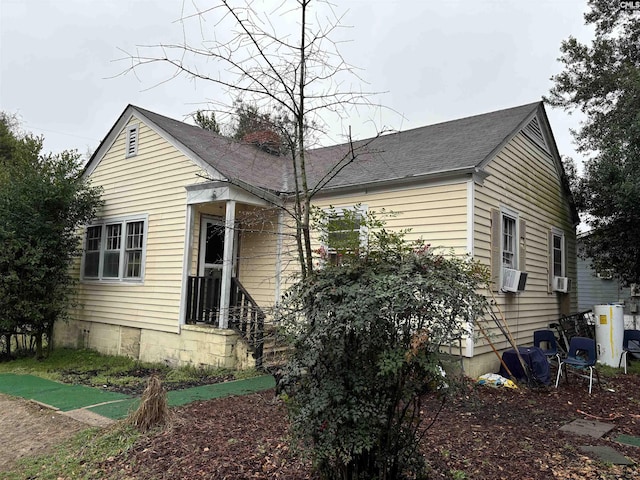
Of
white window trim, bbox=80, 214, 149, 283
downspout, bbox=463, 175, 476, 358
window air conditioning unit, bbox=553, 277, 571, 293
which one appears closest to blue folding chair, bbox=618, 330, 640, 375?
window air conditioning unit, bbox=553, 277, 571, 293

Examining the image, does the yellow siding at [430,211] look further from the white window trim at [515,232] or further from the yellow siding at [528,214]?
the white window trim at [515,232]

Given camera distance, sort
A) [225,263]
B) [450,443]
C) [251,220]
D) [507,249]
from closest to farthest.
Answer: [450,443]
[251,220]
[225,263]
[507,249]

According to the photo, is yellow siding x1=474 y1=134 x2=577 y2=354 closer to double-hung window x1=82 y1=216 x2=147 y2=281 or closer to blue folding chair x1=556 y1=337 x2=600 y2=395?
blue folding chair x1=556 y1=337 x2=600 y2=395

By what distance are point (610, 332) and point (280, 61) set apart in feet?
28.3

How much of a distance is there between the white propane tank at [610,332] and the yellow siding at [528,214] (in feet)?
3.55

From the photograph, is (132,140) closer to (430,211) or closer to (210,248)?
(210,248)

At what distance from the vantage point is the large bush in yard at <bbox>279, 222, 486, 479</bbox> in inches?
99.7

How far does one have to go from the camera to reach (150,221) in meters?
9.61

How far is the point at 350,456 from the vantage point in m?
2.57

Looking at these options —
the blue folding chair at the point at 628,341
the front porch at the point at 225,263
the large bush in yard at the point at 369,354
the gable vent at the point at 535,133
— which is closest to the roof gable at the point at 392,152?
the gable vent at the point at 535,133

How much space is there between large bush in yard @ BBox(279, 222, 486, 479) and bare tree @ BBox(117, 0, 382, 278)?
0.55 meters

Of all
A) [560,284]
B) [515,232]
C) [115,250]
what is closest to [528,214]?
[515,232]

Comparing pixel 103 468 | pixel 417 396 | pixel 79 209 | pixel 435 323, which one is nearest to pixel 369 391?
pixel 417 396

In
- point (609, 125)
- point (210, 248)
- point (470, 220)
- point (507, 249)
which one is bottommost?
point (210, 248)
